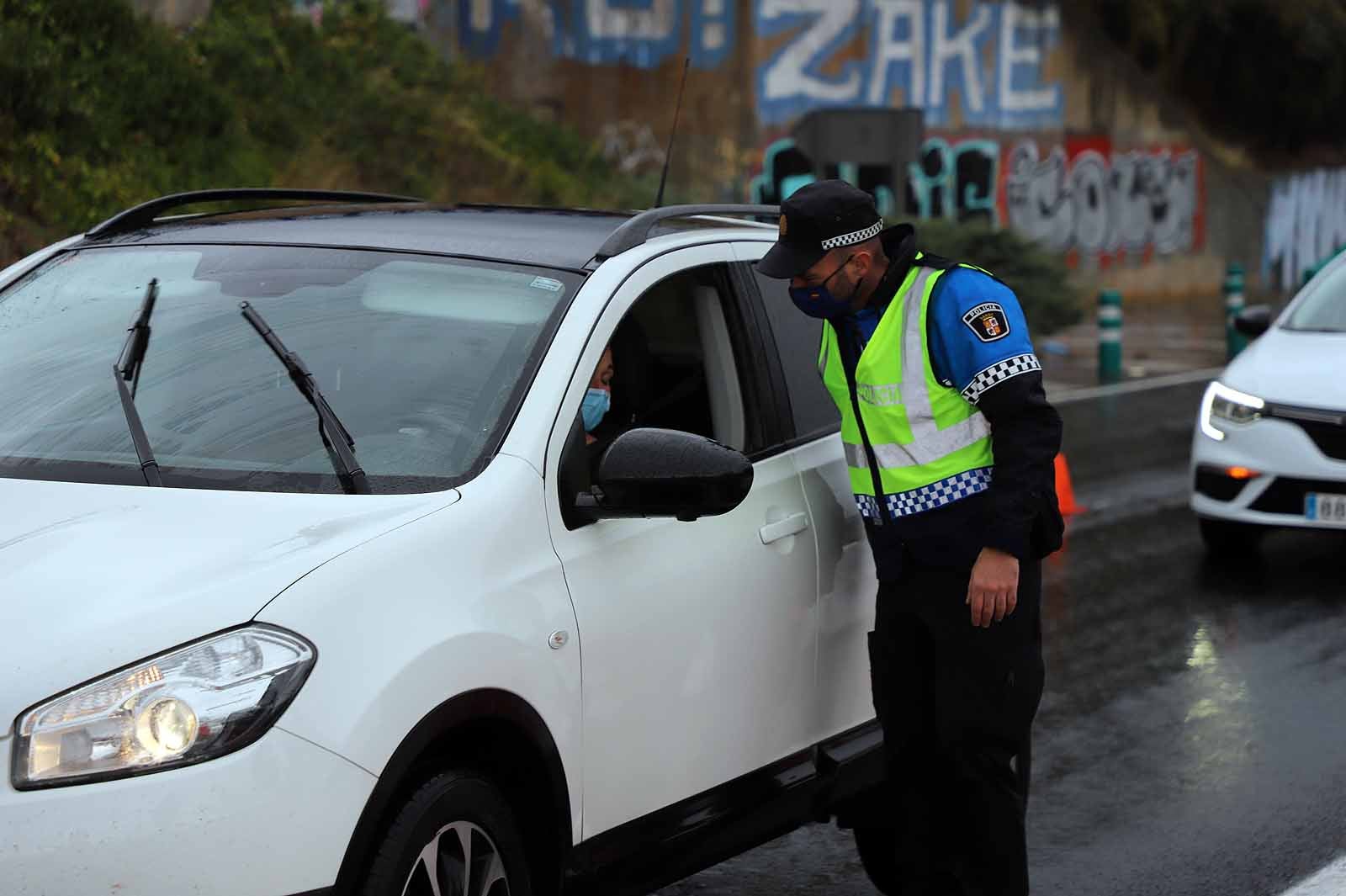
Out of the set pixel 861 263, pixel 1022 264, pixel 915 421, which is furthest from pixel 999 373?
pixel 1022 264

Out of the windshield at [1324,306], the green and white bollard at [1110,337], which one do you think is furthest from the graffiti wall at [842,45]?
the windshield at [1324,306]

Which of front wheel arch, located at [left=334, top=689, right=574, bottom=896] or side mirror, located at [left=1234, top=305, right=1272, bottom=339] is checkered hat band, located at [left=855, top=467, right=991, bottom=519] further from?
side mirror, located at [left=1234, top=305, right=1272, bottom=339]

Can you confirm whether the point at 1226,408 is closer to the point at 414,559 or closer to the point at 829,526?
the point at 829,526

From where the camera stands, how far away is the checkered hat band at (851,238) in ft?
14.2

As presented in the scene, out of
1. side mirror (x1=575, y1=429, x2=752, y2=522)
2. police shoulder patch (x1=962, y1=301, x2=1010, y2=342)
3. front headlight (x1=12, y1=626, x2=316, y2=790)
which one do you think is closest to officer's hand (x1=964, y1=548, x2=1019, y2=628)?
police shoulder patch (x1=962, y1=301, x2=1010, y2=342)

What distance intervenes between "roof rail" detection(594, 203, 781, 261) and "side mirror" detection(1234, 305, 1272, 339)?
572 centimetres

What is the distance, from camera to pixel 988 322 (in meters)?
4.23

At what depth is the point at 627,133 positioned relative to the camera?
27.5 m

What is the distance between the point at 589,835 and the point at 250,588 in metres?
0.99

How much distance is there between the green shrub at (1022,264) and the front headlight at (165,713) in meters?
19.0

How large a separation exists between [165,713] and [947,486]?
1.95 meters

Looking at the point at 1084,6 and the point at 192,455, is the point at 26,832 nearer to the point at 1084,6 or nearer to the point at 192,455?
the point at 192,455

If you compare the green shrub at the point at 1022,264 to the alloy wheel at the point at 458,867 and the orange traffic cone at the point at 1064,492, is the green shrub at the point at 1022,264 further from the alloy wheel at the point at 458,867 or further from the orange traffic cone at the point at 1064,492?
the alloy wheel at the point at 458,867

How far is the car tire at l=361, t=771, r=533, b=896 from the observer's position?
3.19 m
